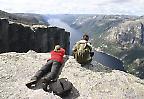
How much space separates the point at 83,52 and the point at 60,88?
5.30 m

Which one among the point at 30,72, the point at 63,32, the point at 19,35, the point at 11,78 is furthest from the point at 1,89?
the point at 63,32

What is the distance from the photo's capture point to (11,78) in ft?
74.5

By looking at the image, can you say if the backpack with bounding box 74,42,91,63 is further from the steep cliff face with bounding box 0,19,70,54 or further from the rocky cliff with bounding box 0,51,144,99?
the steep cliff face with bounding box 0,19,70,54

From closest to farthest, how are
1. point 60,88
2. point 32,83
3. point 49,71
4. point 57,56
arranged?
1. point 60,88
2. point 32,83
3. point 49,71
4. point 57,56

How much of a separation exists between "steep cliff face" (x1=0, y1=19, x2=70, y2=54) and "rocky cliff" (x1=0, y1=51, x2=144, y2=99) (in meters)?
94.0

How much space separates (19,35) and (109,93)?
11751 cm

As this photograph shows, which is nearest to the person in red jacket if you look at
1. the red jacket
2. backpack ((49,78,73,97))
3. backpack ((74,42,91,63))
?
the red jacket

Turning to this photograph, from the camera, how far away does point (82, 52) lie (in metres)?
24.9

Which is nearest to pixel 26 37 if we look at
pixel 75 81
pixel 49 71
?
pixel 49 71

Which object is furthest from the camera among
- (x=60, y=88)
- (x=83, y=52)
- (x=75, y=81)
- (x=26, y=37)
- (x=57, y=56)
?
(x=26, y=37)

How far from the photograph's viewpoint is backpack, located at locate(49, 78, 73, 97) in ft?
67.0

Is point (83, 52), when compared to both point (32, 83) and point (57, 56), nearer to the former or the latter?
point (57, 56)

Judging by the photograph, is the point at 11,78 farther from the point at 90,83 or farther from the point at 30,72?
the point at 90,83

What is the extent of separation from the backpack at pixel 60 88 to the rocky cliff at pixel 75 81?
348 mm
